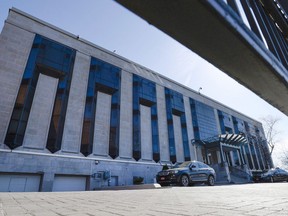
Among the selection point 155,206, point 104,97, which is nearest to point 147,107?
point 104,97

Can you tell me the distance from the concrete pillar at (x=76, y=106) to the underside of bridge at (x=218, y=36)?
→ 16044 millimetres

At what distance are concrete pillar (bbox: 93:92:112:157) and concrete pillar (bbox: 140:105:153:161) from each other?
450 cm

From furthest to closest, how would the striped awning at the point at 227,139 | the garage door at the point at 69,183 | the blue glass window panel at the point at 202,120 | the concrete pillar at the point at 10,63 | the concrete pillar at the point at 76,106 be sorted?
1. the blue glass window panel at the point at 202,120
2. the striped awning at the point at 227,139
3. the concrete pillar at the point at 76,106
4. the garage door at the point at 69,183
5. the concrete pillar at the point at 10,63

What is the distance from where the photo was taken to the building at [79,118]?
13.7 metres

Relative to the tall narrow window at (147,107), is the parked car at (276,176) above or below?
below

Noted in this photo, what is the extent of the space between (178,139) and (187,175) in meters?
13.2

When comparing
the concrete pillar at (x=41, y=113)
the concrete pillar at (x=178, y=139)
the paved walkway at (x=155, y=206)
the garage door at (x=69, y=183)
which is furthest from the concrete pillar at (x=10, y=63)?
the concrete pillar at (x=178, y=139)

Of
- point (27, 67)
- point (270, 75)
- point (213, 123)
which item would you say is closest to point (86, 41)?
point (27, 67)

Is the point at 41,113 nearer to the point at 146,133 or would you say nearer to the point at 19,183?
the point at 19,183

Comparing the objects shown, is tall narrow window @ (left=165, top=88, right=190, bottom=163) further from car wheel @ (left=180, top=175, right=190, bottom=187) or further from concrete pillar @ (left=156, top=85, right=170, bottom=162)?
car wheel @ (left=180, top=175, right=190, bottom=187)

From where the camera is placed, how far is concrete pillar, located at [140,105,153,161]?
69.1 feet

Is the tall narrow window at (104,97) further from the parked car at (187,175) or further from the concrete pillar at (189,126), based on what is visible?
the concrete pillar at (189,126)

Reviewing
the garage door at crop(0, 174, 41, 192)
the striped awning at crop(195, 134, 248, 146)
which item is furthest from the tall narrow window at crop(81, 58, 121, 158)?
the striped awning at crop(195, 134, 248, 146)

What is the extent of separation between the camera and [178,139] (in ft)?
82.0
